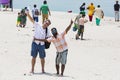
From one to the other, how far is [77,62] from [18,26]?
11.8m

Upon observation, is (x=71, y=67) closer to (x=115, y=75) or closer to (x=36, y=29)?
(x=115, y=75)

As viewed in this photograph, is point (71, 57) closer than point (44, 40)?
No

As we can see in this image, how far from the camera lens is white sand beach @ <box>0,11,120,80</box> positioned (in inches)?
569

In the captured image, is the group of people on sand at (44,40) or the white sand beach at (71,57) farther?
the white sand beach at (71,57)

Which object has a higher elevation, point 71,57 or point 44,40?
point 44,40

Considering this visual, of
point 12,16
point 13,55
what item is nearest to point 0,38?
point 13,55

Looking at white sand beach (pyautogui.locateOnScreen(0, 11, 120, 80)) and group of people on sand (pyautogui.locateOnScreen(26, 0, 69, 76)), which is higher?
group of people on sand (pyautogui.locateOnScreen(26, 0, 69, 76))

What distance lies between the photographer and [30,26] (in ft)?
97.7

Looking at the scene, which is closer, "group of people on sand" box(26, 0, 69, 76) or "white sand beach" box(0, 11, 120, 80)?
"group of people on sand" box(26, 0, 69, 76)

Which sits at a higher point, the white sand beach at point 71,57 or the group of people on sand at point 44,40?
the group of people on sand at point 44,40

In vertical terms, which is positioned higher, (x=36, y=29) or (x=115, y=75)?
(x=36, y=29)

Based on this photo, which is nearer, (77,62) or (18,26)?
(77,62)

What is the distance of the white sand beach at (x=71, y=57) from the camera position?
1444 centimetres

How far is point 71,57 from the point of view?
1827cm
